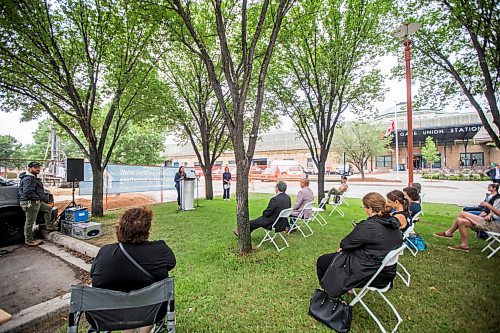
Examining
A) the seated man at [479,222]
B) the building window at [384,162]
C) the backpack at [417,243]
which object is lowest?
the backpack at [417,243]

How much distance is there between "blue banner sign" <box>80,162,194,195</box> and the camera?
10.7m

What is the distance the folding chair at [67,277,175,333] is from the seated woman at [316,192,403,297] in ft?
5.73

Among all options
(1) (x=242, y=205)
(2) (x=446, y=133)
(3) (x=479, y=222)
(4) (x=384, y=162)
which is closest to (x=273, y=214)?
(1) (x=242, y=205)

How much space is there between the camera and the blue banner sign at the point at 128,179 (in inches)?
421

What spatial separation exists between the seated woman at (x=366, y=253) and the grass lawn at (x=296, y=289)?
485mm

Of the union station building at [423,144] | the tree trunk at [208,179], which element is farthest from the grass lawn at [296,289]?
the union station building at [423,144]

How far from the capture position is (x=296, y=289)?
338cm

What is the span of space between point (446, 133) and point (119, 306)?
42.5 metres

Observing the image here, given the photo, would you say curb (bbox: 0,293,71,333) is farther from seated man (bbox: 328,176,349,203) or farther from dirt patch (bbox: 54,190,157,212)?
dirt patch (bbox: 54,190,157,212)

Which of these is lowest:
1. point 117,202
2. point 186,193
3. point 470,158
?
point 117,202

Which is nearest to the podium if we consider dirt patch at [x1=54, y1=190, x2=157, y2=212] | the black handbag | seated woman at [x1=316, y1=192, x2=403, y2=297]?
dirt patch at [x1=54, y1=190, x2=157, y2=212]

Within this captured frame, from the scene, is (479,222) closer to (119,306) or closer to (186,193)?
(119,306)

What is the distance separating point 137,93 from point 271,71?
198 inches

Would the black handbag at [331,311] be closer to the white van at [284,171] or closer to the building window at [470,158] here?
the white van at [284,171]
